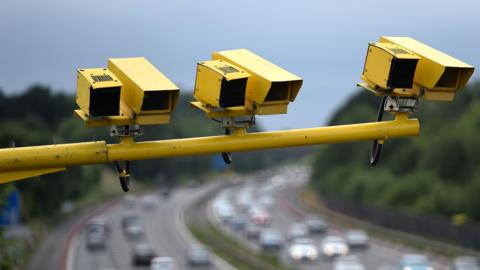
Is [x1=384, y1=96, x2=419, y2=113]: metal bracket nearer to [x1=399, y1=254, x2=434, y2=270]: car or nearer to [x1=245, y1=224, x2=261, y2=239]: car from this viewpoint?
[x1=399, y1=254, x2=434, y2=270]: car

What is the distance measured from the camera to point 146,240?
97312 mm

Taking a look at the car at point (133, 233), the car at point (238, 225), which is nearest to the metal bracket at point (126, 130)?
the car at point (133, 233)

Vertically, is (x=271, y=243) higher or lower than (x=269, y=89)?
lower

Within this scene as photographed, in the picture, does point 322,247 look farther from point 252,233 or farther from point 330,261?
point 252,233

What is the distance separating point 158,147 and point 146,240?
86.6 metres

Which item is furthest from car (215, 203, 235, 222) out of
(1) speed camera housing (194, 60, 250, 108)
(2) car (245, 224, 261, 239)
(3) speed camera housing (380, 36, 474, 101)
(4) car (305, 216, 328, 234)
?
(1) speed camera housing (194, 60, 250, 108)

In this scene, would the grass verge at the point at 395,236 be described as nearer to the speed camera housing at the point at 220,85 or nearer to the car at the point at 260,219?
the car at the point at 260,219

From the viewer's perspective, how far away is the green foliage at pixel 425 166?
3802 inches

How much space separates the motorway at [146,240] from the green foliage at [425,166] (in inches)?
725

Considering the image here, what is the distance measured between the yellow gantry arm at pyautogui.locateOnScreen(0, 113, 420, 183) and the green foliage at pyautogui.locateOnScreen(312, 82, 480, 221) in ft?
253

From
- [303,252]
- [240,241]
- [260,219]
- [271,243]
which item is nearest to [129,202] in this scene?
[260,219]

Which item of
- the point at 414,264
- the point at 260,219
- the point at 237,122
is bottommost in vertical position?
the point at 260,219

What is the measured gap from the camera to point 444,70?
11.7 meters

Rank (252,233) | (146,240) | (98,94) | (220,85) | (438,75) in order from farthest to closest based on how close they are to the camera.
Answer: (252,233)
(146,240)
(438,75)
(220,85)
(98,94)
